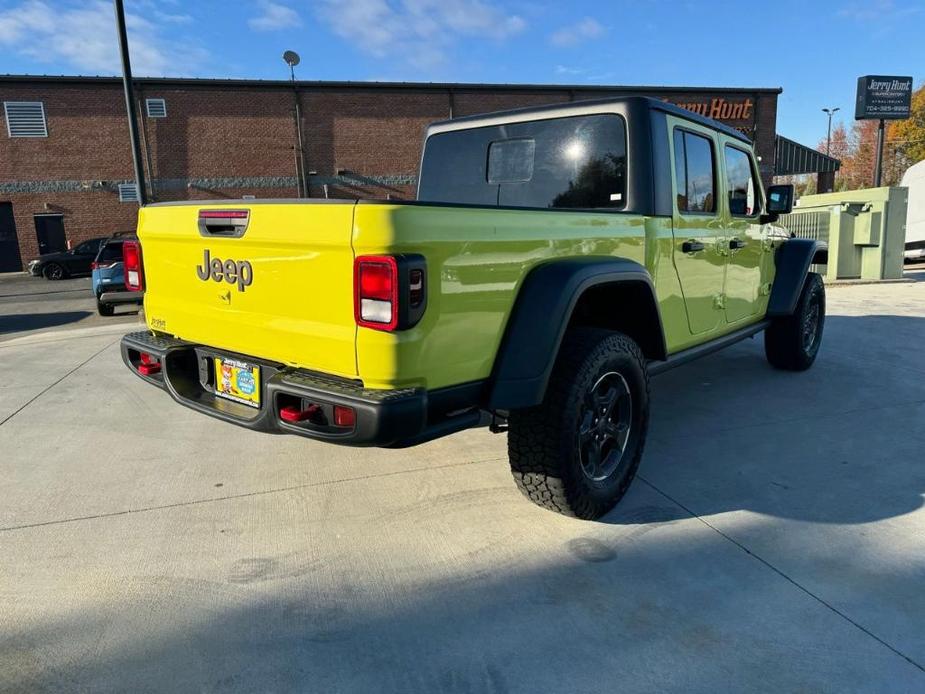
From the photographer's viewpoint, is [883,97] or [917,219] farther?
[883,97]

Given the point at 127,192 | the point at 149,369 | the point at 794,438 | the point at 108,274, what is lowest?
the point at 794,438

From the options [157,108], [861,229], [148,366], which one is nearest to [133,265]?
[148,366]

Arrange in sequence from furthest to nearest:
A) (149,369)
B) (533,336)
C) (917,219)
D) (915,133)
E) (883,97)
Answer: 1. (915,133)
2. (883,97)
3. (917,219)
4. (149,369)
5. (533,336)

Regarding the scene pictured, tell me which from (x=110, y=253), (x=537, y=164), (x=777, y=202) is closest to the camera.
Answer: (x=537, y=164)

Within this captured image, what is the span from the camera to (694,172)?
3.74 m

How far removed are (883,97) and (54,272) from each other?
98.9ft

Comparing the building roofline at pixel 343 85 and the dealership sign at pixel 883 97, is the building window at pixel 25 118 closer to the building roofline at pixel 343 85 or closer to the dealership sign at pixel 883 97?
the building roofline at pixel 343 85

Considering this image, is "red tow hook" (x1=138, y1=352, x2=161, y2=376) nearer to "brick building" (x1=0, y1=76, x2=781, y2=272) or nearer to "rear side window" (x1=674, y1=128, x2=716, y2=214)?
"rear side window" (x1=674, y1=128, x2=716, y2=214)

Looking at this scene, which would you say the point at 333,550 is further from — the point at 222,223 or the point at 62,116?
the point at 62,116

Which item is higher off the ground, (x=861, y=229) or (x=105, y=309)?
(x=861, y=229)

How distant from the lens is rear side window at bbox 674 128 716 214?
3.56 meters

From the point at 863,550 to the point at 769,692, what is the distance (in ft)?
3.62

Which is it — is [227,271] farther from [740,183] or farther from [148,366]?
[740,183]

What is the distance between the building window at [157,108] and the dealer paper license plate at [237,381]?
84.5 ft
